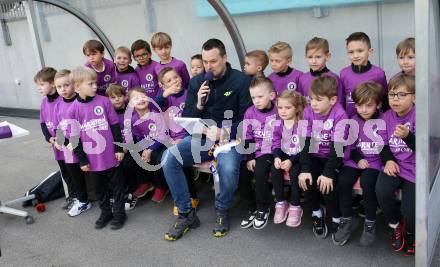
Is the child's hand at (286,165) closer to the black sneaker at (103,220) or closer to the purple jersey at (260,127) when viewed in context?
the purple jersey at (260,127)

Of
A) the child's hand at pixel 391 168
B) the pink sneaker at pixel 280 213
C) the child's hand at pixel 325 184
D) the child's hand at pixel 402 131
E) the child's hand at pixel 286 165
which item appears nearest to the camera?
the child's hand at pixel 402 131

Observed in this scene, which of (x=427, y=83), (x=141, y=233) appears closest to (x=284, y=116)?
(x=427, y=83)

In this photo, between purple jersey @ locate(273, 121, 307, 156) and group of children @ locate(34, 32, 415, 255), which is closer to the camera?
group of children @ locate(34, 32, 415, 255)

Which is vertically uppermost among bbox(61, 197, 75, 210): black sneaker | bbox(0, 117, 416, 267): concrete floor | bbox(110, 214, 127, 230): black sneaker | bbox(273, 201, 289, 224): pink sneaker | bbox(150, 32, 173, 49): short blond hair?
bbox(150, 32, 173, 49): short blond hair

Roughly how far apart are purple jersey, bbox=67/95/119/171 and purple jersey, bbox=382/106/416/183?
7.24 feet

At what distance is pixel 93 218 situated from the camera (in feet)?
13.8

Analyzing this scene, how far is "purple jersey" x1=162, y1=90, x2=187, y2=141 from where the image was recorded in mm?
4090

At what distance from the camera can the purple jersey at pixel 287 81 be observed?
3.92 metres

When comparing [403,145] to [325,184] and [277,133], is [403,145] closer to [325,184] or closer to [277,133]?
[325,184]

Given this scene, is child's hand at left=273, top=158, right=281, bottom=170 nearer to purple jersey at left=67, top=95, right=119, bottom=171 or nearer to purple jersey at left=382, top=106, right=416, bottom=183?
purple jersey at left=382, top=106, right=416, bottom=183

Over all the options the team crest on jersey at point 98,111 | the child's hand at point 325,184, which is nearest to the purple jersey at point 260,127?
the child's hand at point 325,184

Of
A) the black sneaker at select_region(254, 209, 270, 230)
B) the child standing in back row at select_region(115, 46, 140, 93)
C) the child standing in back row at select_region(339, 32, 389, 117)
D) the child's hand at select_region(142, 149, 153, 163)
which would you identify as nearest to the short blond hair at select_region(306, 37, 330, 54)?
the child standing in back row at select_region(339, 32, 389, 117)

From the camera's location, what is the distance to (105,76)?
4.71 meters

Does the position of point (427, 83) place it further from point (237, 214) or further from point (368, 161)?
point (237, 214)
